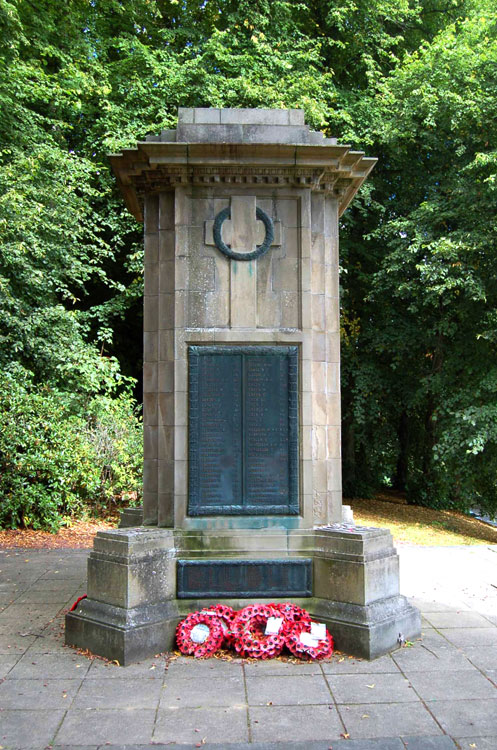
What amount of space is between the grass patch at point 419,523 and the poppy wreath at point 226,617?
7800mm

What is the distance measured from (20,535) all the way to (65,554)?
2.14 meters

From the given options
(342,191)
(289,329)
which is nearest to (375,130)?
(342,191)

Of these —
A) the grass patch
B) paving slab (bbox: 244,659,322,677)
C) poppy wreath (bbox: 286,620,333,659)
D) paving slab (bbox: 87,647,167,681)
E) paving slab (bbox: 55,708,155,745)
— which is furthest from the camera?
the grass patch

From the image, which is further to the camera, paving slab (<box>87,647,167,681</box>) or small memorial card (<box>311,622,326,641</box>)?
small memorial card (<box>311,622,326,641</box>)

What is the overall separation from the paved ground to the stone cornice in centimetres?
462

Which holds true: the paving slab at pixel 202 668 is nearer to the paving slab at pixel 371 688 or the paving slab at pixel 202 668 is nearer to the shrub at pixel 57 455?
the paving slab at pixel 371 688

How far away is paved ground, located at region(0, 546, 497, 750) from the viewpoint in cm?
421

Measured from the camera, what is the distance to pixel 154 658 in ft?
18.5

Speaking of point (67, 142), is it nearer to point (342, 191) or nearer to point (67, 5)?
point (67, 5)

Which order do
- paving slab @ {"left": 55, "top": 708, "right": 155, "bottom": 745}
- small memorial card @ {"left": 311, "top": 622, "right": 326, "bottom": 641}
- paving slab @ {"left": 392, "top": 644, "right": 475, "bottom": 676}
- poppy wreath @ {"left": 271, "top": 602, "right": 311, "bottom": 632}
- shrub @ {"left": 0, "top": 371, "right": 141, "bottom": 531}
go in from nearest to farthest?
1. paving slab @ {"left": 55, "top": 708, "right": 155, "bottom": 745}
2. paving slab @ {"left": 392, "top": 644, "right": 475, "bottom": 676}
3. small memorial card @ {"left": 311, "top": 622, "right": 326, "bottom": 641}
4. poppy wreath @ {"left": 271, "top": 602, "right": 311, "bottom": 632}
5. shrub @ {"left": 0, "top": 371, "right": 141, "bottom": 531}

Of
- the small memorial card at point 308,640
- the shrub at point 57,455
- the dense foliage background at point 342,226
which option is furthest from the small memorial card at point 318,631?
the dense foliage background at point 342,226

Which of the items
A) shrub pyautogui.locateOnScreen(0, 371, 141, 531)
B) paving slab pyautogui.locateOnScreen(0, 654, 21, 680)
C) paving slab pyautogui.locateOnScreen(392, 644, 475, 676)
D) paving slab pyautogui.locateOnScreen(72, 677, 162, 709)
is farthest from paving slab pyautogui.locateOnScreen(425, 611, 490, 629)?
shrub pyautogui.locateOnScreen(0, 371, 141, 531)

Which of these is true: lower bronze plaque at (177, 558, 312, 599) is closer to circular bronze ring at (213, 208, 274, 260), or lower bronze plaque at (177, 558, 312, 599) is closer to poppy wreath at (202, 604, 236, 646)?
poppy wreath at (202, 604, 236, 646)

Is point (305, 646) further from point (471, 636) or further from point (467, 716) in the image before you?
point (471, 636)
